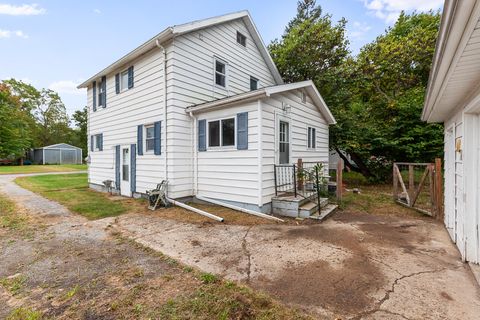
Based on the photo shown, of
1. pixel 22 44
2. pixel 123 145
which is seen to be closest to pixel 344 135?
pixel 123 145

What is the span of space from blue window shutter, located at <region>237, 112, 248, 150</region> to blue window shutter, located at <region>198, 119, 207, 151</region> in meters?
1.42

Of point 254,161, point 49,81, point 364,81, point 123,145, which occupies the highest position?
point 49,81

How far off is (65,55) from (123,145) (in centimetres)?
1184

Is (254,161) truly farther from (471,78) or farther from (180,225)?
(471,78)

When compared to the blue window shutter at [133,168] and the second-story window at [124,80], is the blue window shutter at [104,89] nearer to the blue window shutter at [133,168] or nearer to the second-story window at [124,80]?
the second-story window at [124,80]

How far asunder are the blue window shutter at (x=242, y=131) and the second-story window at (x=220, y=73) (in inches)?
128

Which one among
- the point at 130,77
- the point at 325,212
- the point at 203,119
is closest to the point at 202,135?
the point at 203,119

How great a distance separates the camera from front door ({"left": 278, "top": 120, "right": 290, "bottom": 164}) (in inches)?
308

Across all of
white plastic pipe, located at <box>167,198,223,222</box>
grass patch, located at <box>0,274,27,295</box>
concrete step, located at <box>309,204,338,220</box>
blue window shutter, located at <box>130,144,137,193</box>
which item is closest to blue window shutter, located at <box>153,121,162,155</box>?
blue window shutter, located at <box>130,144,137,193</box>

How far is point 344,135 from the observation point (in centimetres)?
1293

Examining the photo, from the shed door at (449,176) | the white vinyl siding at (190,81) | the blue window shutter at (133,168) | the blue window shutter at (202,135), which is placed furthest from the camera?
the blue window shutter at (133,168)

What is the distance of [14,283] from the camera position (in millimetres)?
3170

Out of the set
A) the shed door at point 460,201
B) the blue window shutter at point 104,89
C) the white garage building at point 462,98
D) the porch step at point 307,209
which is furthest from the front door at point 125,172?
the shed door at point 460,201

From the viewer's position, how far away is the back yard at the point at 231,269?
8.58ft
